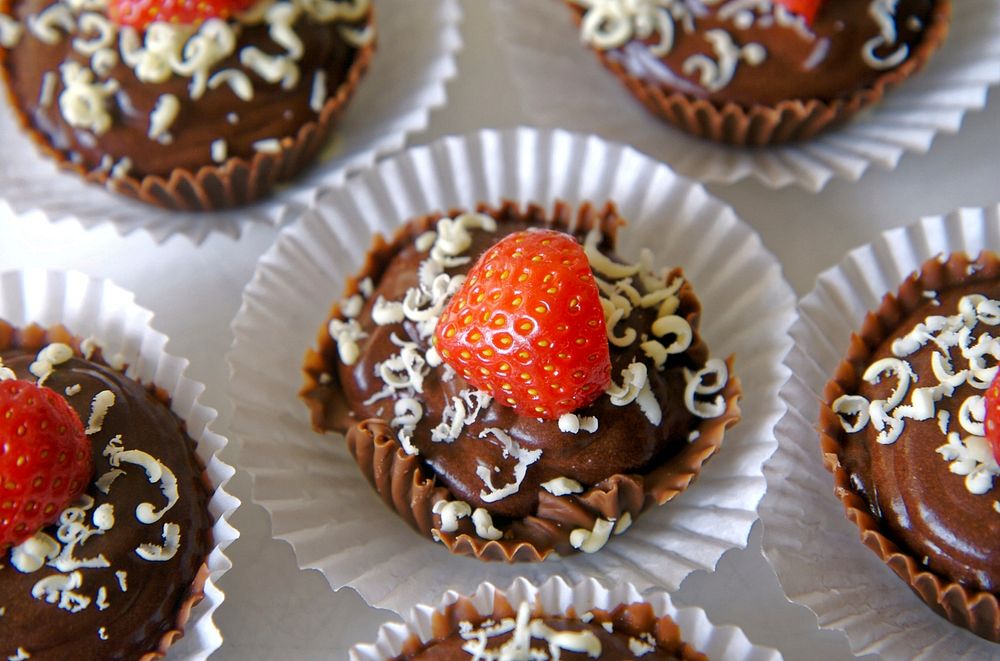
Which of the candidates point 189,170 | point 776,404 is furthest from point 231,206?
point 776,404

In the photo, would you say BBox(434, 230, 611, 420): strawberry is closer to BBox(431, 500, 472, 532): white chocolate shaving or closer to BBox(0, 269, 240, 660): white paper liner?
BBox(431, 500, 472, 532): white chocolate shaving

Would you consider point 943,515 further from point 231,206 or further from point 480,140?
point 231,206

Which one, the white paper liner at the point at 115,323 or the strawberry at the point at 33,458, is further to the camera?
the white paper liner at the point at 115,323

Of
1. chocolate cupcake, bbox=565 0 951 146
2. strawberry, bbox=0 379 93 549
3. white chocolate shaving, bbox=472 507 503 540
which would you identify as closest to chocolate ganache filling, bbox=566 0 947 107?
chocolate cupcake, bbox=565 0 951 146

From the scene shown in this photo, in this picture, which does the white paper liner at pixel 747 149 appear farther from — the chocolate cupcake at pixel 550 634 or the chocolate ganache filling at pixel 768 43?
the chocolate cupcake at pixel 550 634

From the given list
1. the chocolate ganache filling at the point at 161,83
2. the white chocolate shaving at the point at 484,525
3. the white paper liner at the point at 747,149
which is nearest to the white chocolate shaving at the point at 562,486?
the white chocolate shaving at the point at 484,525

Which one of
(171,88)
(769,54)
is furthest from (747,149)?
(171,88)
